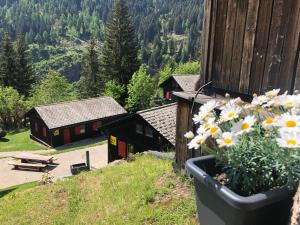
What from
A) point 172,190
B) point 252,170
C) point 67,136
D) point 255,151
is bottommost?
point 67,136

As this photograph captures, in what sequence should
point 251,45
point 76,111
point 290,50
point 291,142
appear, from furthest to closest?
1. point 76,111
2. point 251,45
3. point 290,50
4. point 291,142

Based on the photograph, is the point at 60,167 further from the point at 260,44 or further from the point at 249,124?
the point at 249,124

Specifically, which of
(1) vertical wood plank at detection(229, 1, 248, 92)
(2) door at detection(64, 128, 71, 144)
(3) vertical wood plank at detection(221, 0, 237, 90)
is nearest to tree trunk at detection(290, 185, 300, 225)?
(1) vertical wood plank at detection(229, 1, 248, 92)

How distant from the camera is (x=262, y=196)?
82.4 inches

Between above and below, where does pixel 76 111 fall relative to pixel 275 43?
below

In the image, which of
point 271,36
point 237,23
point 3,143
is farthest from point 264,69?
point 3,143

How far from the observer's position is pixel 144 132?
18.5m

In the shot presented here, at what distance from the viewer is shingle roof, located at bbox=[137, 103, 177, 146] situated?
1549cm

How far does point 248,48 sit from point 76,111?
28469 millimetres

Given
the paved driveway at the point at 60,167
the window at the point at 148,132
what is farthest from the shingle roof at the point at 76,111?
the window at the point at 148,132

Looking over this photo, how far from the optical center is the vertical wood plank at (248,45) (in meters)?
4.35

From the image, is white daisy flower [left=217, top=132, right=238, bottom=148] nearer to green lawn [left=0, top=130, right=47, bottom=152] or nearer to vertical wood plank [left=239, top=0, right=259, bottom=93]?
vertical wood plank [left=239, top=0, right=259, bottom=93]

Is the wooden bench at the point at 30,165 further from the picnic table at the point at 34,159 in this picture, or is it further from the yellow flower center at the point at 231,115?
the yellow flower center at the point at 231,115

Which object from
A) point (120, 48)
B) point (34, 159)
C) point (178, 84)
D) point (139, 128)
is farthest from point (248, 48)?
point (120, 48)
